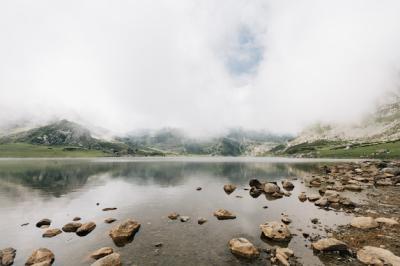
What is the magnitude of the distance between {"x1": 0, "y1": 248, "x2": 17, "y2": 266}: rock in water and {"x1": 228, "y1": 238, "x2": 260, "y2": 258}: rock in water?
80.9 ft

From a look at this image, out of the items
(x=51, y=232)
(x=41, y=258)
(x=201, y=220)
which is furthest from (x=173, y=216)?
(x=41, y=258)

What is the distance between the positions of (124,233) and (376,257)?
2995 centimetres

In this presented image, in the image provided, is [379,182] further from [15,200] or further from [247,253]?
[15,200]

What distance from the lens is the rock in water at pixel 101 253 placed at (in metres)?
27.1

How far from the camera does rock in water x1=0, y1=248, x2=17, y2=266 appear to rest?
84.8 feet

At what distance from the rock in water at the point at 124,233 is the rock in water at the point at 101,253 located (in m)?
2.86

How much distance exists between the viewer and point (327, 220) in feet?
131

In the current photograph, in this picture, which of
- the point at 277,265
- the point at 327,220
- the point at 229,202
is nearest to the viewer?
the point at 277,265

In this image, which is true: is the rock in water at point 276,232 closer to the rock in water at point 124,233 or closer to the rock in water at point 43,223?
the rock in water at point 124,233

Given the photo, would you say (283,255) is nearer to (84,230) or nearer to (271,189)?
(84,230)

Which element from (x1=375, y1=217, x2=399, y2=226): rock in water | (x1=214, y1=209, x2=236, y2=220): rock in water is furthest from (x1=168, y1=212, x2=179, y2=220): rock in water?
(x1=375, y1=217, x2=399, y2=226): rock in water

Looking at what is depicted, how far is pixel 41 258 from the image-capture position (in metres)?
25.9

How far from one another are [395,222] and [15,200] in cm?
7823

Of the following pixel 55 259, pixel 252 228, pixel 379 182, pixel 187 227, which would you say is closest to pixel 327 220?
pixel 252 228
